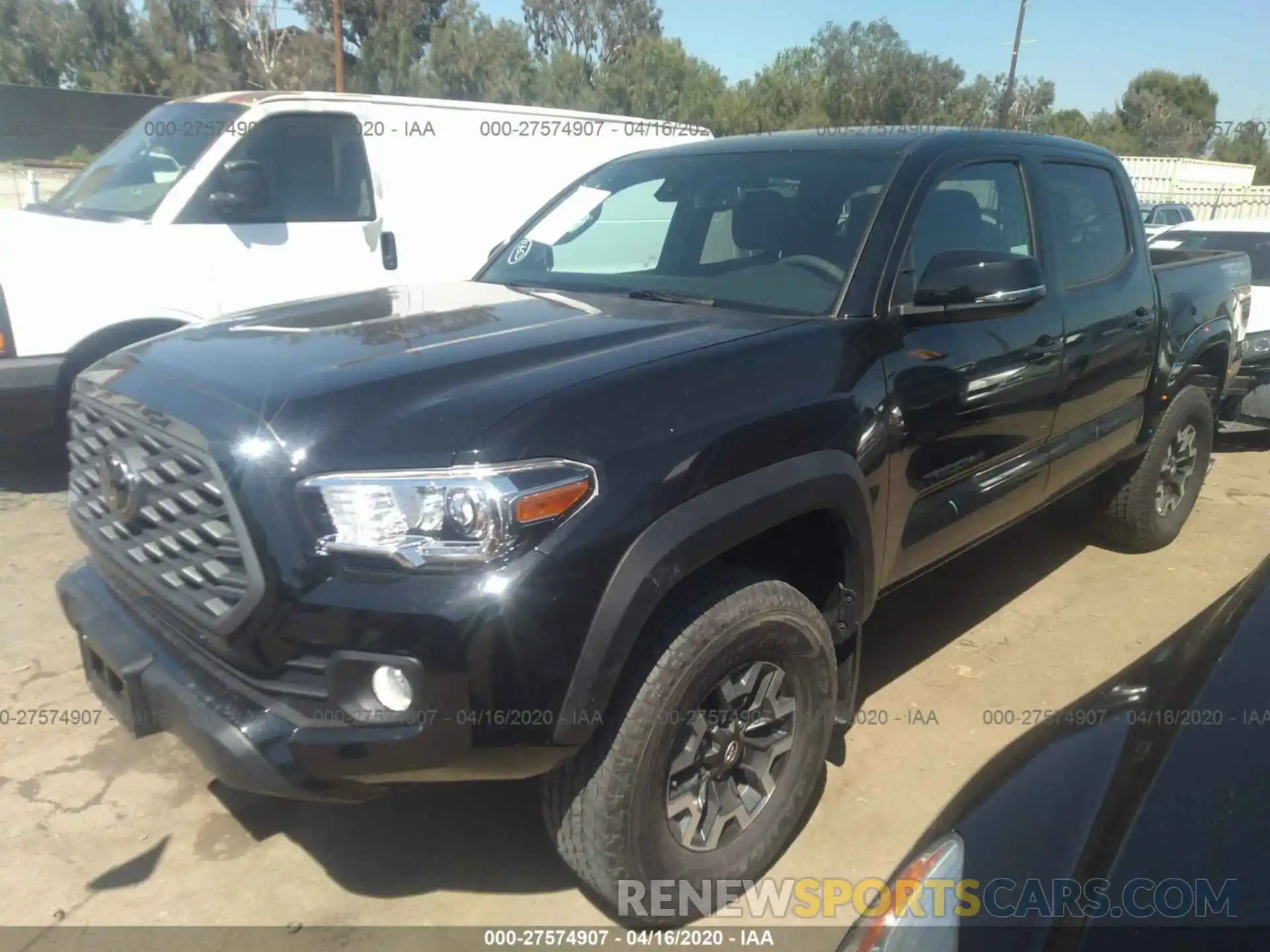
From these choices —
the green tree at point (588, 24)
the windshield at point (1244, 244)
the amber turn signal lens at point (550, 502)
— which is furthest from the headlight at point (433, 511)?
the green tree at point (588, 24)

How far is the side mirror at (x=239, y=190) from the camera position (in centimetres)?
534

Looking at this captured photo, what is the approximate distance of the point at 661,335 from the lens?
2.56 meters

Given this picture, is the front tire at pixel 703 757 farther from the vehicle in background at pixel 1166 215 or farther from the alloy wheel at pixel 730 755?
the vehicle in background at pixel 1166 215

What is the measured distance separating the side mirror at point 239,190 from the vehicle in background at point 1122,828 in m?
4.89

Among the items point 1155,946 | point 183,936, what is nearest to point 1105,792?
point 1155,946

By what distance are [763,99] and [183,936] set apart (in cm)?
3400

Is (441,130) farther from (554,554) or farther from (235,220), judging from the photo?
(554,554)

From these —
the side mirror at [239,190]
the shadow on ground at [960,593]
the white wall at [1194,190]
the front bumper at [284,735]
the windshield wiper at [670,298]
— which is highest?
the white wall at [1194,190]

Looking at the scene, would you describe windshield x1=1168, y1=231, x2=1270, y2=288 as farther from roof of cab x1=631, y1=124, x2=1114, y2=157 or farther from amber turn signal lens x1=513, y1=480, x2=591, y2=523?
amber turn signal lens x1=513, y1=480, x2=591, y2=523

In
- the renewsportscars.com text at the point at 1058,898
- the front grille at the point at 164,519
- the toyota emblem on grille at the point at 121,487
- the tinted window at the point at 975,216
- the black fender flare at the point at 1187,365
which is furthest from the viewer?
the black fender flare at the point at 1187,365

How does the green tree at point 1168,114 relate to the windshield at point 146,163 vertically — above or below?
above

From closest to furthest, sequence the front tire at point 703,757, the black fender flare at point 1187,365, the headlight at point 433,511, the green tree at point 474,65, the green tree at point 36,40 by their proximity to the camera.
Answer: the headlight at point 433,511 → the front tire at point 703,757 → the black fender flare at point 1187,365 → the green tree at point 474,65 → the green tree at point 36,40

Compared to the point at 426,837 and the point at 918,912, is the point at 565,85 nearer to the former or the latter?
the point at 426,837

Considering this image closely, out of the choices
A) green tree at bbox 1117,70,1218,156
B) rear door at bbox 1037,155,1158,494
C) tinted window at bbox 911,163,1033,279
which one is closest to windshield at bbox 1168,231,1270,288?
rear door at bbox 1037,155,1158,494
